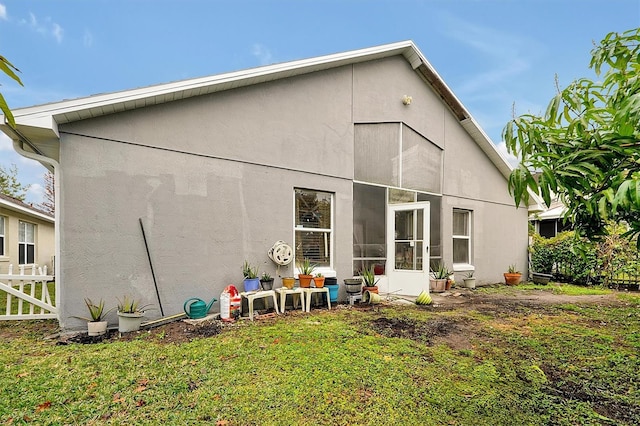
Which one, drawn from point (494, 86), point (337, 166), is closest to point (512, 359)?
point (337, 166)

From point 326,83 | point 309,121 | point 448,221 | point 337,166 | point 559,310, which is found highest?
point 326,83

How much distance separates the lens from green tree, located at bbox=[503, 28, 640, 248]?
4.48 feet

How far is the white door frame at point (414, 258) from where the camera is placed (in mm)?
8195

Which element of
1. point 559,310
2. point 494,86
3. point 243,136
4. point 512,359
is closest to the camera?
point 512,359

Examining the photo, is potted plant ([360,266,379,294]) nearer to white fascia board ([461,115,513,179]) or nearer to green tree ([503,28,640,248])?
white fascia board ([461,115,513,179])

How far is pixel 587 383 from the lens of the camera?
3574 millimetres

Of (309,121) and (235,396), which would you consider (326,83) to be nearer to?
(309,121)

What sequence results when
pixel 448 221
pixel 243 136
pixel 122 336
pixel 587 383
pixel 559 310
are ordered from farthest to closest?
1. pixel 448 221
2. pixel 559 310
3. pixel 243 136
4. pixel 122 336
5. pixel 587 383

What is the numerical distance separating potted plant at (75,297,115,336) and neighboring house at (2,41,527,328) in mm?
173

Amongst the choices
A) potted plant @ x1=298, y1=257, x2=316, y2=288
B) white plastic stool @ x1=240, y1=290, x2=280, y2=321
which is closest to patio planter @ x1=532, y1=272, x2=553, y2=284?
potted plant @ x1=298, y1=257, x2=316, y2=288

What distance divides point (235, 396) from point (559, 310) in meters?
7.12

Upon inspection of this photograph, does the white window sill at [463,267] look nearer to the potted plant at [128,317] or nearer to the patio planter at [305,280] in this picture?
the patio planter at [305,280]

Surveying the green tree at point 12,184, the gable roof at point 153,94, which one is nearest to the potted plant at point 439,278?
the gable roof at point 153,94

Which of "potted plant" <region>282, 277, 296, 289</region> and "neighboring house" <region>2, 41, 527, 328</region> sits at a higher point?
"neighboring house" <region>2, 41, 527, 328</region>
